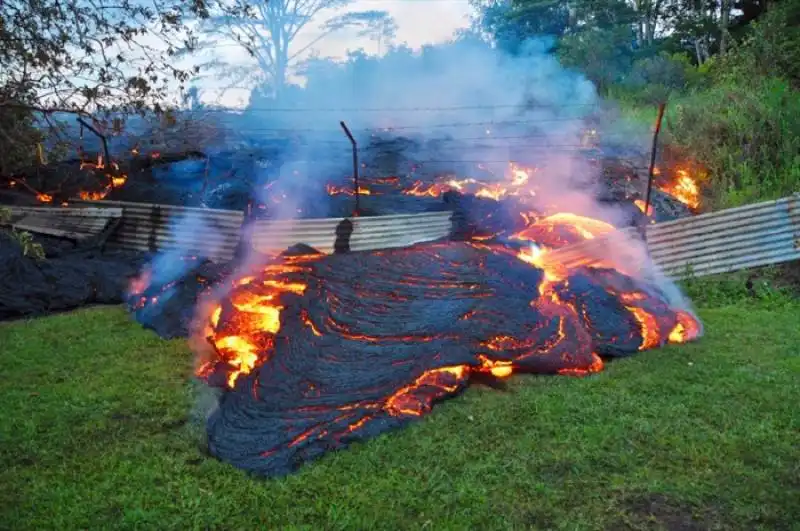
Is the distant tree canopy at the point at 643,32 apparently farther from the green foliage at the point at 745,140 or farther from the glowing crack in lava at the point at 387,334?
the glowing crack in lava at the point at 387,334

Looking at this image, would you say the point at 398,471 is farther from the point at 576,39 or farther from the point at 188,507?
the point at 576,39

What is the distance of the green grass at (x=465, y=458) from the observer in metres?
3.91

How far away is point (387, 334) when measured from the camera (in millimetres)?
6426

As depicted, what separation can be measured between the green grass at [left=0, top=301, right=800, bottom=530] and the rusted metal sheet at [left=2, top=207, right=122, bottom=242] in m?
4.45

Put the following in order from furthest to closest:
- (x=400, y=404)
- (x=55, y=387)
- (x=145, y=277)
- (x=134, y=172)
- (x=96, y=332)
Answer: (x=134, y=172) → (x=145, y=277) → (x=96, y=332) → (x=55, y=387) → (x=400, y=404)

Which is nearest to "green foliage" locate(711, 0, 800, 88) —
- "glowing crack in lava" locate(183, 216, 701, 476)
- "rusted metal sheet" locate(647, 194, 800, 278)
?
"rusted metal sheet" locate(647, 194, 800, 278)

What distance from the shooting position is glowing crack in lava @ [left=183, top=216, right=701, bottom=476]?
510 cm

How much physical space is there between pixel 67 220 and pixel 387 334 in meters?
6.87

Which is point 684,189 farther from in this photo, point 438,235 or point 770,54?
point 770,54

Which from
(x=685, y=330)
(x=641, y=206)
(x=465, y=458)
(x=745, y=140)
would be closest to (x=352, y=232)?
(x=641, y=206)

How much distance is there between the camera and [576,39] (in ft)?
69.7

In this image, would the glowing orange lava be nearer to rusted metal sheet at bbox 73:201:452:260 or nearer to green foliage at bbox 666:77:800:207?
rusted metal sheet at bbox 73:201:452:260

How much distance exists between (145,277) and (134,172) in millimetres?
4201

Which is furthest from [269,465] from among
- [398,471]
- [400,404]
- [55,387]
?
[55,387]
